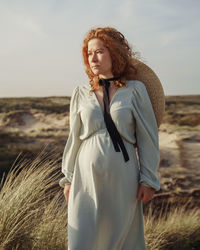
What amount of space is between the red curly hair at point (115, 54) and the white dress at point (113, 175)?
127 millimetres

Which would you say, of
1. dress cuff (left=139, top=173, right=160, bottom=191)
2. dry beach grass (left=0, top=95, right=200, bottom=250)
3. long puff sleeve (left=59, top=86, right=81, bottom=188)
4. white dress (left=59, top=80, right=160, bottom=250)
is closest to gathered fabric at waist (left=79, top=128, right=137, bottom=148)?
white dress (left=59, top=80, right=160, bottom=250)

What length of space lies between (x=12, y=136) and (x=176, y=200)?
482 inches

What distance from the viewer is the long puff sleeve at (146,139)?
2.40 metres

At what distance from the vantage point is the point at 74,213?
2.43 m

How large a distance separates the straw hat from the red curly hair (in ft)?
0.32

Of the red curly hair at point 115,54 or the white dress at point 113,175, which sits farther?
the red curly hair at point 115,54

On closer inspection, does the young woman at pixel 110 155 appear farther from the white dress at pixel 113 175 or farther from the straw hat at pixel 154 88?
the straw hat at pixel 154 88

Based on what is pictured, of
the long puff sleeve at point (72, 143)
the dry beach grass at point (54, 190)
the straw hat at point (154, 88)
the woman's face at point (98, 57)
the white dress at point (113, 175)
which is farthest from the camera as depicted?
the dry beach grass at point (54, 190)

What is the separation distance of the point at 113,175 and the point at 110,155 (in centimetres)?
14

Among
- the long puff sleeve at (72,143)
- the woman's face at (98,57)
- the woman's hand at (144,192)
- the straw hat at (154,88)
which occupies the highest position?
the woman's face at (98,57)

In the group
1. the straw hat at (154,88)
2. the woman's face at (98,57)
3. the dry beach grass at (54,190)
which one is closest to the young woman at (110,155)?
the woman's face at (98,57)

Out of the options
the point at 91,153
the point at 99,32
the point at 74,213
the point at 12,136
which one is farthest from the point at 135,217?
the point at 12,136

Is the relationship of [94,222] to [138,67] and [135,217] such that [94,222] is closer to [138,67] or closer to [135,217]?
[135,217]

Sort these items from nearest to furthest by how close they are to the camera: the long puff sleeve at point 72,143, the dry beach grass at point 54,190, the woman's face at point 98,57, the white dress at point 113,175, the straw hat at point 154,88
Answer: the white dress at point 113,175
the woman's face at point 98,57
the long puff sleeve at point 72,143
the straw hat at point 154,88
the dry beach grass at point 54,190
